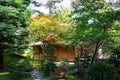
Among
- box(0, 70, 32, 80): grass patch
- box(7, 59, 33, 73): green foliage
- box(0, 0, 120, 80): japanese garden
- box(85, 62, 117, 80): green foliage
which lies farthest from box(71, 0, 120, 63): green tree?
box(0, 70, 32, 80): grass patch

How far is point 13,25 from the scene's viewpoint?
65.4 feet

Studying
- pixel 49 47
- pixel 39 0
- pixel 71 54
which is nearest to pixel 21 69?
pixel 49 47

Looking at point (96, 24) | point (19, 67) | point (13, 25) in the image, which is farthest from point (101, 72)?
point (13, 25)

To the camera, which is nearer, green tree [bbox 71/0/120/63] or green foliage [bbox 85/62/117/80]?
green foliage [bbox 85/62/117/80]

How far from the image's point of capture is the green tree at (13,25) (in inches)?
760

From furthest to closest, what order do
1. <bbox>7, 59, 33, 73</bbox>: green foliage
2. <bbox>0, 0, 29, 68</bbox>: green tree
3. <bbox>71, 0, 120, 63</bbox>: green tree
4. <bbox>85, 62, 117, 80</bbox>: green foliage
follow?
<bbox>0, 0, 29, 68</bbox>: green tree < <bbox>7, 59, 33, 73</bbox>: green foliage < <bbox>71, 0, 120, 63</bbox>: green tree < <bbox>85, 62, 117, 80</bbox>: green foliage

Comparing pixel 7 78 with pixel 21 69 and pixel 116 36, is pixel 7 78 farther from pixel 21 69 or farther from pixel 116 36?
pixel 116 36

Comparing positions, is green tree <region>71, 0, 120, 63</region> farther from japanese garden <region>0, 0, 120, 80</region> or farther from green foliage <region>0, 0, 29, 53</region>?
green foliage <region>0, 0, 29, 53</region>

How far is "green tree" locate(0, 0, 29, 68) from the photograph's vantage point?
19.3 metres

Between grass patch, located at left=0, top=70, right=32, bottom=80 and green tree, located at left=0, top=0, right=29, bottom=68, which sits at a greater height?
green tree, located at left=0, top=0, right=29, bottom=68

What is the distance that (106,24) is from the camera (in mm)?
14070

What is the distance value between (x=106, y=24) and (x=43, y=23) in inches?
446

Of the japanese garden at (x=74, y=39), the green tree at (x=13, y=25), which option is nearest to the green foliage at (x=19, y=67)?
the japanese garden at (x=74, y=39)

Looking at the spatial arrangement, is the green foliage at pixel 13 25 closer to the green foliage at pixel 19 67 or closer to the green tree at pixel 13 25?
the green tree at pixel 13 25
